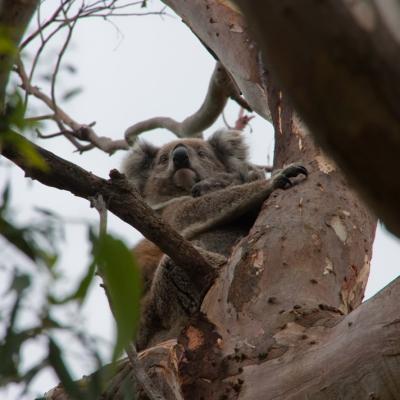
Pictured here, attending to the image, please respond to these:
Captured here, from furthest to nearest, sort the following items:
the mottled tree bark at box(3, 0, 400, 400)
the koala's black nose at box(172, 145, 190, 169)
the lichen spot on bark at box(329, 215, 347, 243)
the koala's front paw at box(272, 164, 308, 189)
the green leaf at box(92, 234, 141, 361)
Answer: the koala's black nose at box(172, 145, 190, 169)
the koala's front paw at box(272, 164, 308, 189)
the lichen spot on bark at box(329, 215, 347, 243)
the mottled tree bark at box(3, 0, 400, 400)
the green leaf at box(92, 234, 141, 361)

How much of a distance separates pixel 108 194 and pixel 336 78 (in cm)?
187

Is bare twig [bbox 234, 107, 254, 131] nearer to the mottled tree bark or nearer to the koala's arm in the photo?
the koala's arm

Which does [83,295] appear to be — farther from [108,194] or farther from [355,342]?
[108,194]

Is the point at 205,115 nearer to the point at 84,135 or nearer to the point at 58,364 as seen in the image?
the point at 84,135

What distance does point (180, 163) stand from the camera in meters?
5.91

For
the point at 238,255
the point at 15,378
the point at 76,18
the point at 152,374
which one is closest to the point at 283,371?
the point at 152,374

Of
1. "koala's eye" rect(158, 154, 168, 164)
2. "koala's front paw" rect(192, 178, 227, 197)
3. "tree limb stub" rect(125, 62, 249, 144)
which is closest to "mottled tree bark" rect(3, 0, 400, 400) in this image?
"koala's front paw" rect(192, 178, 227, 197)

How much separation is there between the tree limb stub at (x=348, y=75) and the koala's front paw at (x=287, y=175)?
9.04 ft

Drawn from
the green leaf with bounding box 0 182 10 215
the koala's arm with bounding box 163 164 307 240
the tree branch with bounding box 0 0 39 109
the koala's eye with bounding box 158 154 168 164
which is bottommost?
the green leaf with bounding box 0 182 10 215

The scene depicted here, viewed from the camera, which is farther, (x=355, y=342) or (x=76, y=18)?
(x=76, y=18)

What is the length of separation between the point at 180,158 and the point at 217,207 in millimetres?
1223

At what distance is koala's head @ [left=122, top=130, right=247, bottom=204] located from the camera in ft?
19.4

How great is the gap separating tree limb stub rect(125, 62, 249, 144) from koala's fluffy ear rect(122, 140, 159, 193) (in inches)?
9.0

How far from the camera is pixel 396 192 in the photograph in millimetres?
864
